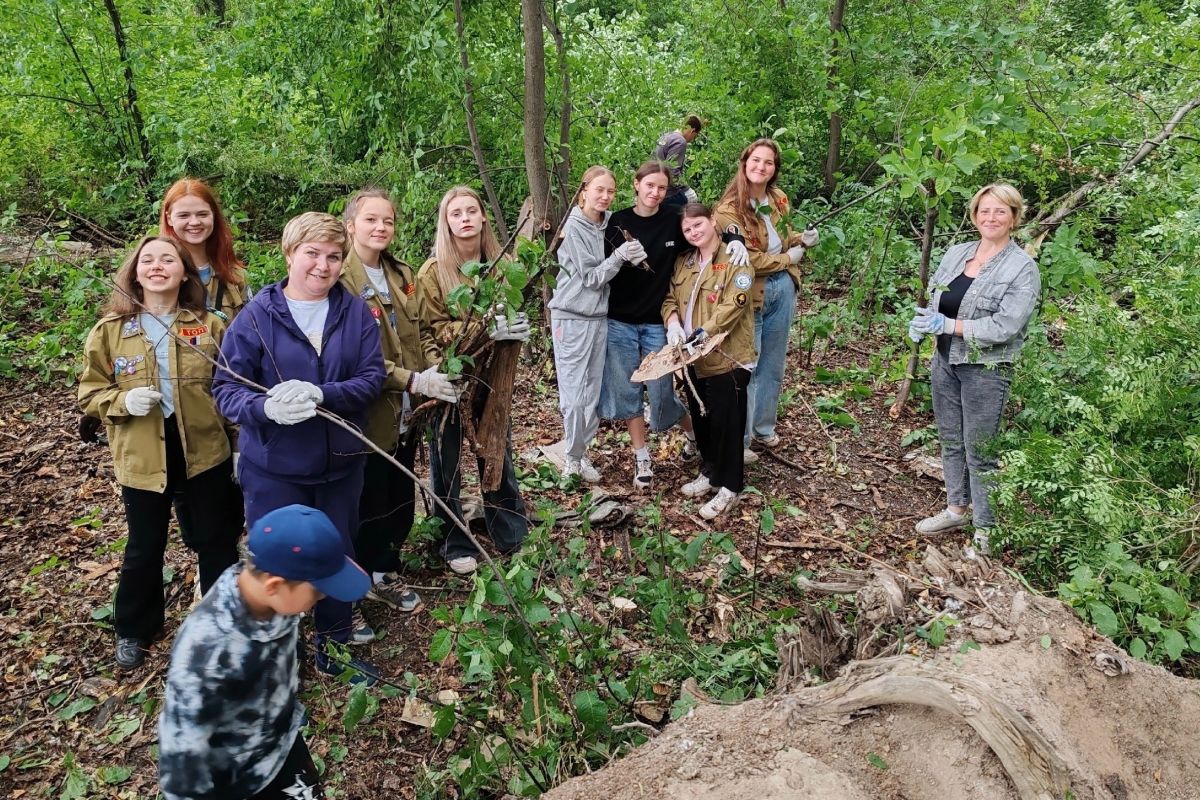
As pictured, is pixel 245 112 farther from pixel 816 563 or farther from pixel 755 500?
pixel 816 563

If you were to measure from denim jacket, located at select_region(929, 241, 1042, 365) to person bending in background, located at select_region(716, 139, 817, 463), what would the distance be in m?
1.12

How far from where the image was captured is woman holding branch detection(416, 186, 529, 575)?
12.2ft

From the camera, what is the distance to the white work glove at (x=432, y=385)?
3.51 m

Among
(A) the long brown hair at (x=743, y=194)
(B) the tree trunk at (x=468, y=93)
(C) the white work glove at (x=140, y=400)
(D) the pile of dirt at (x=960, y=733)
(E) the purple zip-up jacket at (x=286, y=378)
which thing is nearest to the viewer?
(D) the pile of dirt at (x=960, y=733)

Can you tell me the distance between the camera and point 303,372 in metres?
3.04

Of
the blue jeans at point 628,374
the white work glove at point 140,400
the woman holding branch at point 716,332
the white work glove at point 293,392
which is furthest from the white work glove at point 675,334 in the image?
the white work glove at point 140,400

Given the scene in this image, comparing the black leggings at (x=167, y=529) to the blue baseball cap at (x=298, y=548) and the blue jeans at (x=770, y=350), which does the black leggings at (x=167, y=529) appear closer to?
the blue baseball cap at (x=298, y=548)

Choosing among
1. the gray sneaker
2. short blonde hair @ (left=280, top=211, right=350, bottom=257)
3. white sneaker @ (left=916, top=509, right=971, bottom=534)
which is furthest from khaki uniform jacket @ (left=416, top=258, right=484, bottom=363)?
white sneaker @ (left=916, top=509, right=971, bottom=534)

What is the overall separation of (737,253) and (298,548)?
3.09m

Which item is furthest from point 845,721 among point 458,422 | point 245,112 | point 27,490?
point 245,112

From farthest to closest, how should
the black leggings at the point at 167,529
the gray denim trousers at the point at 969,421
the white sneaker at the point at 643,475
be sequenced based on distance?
the white sneaker at the point at 643,475 → the gray denim trousers at the point at 969,421 → the black leggings at the point at 167,529

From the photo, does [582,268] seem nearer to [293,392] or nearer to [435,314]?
[435,314]

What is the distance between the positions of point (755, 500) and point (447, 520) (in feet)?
6.03

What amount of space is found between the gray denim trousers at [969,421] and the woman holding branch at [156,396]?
3599 millimetres
